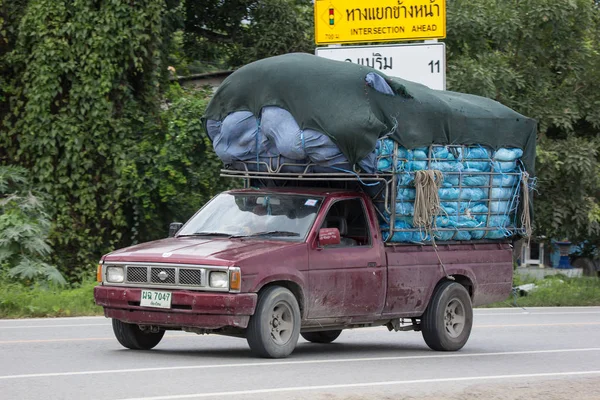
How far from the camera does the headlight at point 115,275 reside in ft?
36.2

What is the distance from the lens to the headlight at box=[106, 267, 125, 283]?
1103 cm

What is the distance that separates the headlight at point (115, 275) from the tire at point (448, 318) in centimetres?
371

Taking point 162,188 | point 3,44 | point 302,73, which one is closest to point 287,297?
point 302,73

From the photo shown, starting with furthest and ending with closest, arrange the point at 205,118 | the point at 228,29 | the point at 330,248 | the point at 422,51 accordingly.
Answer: the point at 228,29
the point at 422,51
the point at 205,118
the point at 330,248

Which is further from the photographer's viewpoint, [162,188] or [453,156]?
[162,188]

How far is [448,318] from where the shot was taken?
1326 cm

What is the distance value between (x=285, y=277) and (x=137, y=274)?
139 centimetres

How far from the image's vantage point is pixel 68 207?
2159 cm

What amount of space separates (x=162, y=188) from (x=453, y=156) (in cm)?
912

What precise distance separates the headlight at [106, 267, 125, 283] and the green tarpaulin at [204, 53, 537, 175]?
2.38 meters

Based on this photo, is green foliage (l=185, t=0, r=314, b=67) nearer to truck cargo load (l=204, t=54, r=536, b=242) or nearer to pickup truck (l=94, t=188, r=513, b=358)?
truck cargo load (l=204, t=54, r=536, b=242)

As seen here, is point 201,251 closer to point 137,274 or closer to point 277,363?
point 137,274

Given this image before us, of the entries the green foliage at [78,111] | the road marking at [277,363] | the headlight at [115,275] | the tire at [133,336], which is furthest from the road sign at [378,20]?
the headlight at [115,275]

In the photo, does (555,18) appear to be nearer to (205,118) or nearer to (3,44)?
(3,44)
